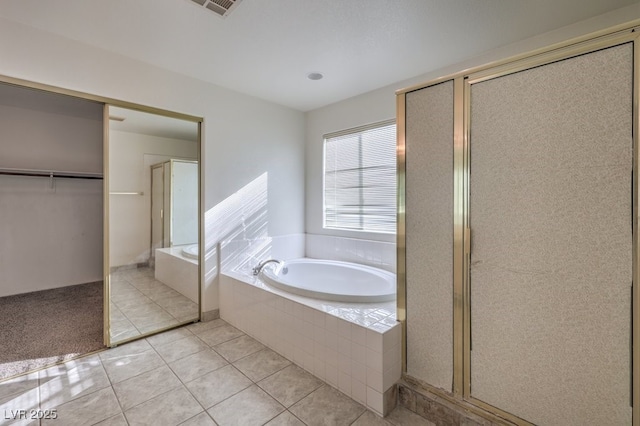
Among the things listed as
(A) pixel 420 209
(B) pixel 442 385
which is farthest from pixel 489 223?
(B) pixel 442 385

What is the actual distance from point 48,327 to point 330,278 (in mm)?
2820

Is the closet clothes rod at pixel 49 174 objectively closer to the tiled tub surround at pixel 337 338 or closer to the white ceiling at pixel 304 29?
the white ceiling at pixel 304 29

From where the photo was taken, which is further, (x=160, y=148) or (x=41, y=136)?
(x=41, y=136)

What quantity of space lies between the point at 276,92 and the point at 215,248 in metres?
1.85

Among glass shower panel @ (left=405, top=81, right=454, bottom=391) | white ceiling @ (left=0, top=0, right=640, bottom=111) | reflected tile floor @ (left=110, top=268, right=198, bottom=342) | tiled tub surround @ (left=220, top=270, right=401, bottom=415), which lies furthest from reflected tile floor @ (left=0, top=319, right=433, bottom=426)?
white ceiling @ (left=0, top=0, right=640, bottom=111)

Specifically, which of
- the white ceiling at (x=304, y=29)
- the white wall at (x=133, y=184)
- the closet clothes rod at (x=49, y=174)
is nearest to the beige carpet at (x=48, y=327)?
the white wall at (x=133, y=184)

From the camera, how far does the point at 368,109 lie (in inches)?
128

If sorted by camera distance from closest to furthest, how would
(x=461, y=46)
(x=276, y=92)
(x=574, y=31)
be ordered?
1. (x=574, y=31)
2. (x=461, y=46)
3. (x=276, y=92)

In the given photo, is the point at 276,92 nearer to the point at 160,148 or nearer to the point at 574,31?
the point at 160,148

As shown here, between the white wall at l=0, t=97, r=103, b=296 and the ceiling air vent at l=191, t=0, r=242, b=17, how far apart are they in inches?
91.5

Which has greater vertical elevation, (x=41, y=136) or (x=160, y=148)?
(x=41, y=136)

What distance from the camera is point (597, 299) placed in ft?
4.07

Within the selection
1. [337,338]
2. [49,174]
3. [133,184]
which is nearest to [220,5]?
[133,184]

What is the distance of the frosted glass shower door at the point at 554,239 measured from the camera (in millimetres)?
1198
